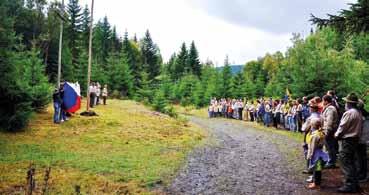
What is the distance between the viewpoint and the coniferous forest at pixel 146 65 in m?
17.1

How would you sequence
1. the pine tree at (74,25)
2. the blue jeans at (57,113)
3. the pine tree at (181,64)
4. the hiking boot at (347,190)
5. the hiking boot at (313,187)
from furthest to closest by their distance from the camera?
the pine tree at (181,64)
the pine tree at (74,25)
the blue jeans at (57,113)
the hiking boot at (313,187)
the hiking boot at (347,190)

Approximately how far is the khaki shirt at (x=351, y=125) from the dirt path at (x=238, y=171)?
1.55 meters

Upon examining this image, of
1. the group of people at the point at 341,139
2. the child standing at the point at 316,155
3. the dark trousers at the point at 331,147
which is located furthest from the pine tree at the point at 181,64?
the child standing at the point at 316,155

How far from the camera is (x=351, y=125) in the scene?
29.8 feet

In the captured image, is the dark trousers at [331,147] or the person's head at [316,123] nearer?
the person's head at [316,123]

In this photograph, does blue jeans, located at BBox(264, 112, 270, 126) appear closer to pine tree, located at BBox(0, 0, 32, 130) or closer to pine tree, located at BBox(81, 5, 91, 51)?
pine tree, located at BBox(0, 0, 32, 130)

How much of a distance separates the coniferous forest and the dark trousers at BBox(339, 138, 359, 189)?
2.78 meters

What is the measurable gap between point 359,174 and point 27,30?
5446 cm

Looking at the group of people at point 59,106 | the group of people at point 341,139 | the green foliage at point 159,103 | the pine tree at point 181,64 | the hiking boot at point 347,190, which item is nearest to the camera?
the hiking boot at point 347,190

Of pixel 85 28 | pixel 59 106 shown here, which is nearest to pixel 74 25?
pixel 85 28

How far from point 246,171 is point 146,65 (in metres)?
55.5

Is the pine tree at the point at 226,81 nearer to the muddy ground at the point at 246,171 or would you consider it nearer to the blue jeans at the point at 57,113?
the blue jeans at the point at 57,113

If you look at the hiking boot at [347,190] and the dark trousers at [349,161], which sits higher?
the dark trousers at [349,161]

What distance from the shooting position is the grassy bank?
10.2 meters
